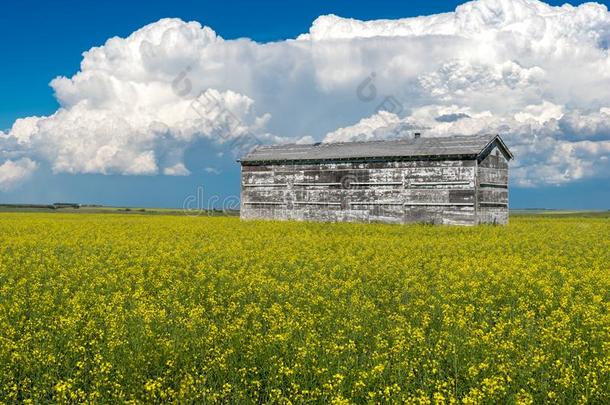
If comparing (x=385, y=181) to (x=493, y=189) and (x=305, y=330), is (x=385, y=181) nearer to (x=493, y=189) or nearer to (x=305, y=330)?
(x=493, y=189)

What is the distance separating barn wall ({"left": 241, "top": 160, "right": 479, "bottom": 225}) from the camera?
1362 inches

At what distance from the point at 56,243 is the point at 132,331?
15499 millimetres

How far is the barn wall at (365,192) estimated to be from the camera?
1362 inches

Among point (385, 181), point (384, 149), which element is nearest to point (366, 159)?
point (384, 149)

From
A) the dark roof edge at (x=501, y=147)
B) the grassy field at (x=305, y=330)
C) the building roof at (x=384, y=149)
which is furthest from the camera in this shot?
the building roof at (x=384, y=149)

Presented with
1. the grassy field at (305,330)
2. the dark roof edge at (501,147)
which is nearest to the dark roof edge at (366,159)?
the dark roof edge at (501,147)

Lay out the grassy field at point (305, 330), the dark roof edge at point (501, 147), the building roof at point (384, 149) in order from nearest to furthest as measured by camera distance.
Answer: the grassy field at point (305, 330) < the dark roof edge at point (501, 147) < the building roof at point (384, 149)

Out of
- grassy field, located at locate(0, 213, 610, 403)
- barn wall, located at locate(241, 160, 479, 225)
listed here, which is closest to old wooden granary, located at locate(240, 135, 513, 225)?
barn wall, located at locate(241, 160, 479, 225)

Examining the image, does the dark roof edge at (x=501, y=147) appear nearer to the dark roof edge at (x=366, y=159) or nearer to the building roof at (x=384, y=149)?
the building roof at (x=384, y=149)

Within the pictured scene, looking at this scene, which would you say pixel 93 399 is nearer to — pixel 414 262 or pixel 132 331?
pixel 132 331

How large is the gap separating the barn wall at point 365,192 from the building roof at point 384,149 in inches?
21.6

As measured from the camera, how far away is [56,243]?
2231 cm

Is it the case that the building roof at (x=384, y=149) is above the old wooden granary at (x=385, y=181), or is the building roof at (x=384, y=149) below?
above

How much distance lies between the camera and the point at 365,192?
1492 inches
